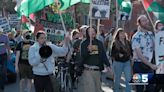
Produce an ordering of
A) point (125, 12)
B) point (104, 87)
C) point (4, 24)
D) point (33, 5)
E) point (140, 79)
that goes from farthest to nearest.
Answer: point (125, 12)
point (4, 24)
point (33, 5)
point (104, 87)
point (140, 79)

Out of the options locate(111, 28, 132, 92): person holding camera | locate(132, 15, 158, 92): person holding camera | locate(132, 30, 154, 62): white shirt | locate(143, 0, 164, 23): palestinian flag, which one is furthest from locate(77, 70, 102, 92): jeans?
locate(143, 0, 164, 23): palestinian flag

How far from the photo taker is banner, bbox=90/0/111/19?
32.4 ft

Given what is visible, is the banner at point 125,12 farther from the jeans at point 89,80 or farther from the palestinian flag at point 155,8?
the jeans at point 89,80

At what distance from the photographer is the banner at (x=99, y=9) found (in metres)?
9.89

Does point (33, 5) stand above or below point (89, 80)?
above

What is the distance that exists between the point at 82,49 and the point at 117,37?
4.57 ft

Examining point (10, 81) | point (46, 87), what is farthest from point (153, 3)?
point (10, 81)

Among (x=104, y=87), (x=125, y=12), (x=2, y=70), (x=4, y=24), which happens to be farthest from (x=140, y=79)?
(x=125, y=12)

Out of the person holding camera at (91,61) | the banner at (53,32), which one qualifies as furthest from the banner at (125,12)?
the person holding camera at (91,61)

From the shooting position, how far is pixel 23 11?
46.9 ft

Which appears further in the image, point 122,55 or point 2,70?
point 2,70

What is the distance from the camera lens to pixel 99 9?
10.0 m

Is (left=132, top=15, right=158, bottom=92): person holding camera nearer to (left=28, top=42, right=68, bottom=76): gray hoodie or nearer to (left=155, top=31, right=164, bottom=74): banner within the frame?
(left=155, top=31, right=164, bottom=74): banner

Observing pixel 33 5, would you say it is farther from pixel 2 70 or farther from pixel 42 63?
pixel 42 63
